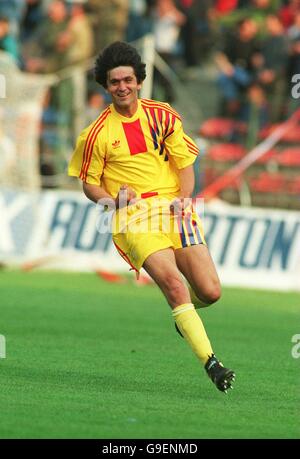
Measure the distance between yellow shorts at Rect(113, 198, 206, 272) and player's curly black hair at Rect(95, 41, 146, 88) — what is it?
955mm

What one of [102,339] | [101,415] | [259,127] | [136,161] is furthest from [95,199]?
[259,127]

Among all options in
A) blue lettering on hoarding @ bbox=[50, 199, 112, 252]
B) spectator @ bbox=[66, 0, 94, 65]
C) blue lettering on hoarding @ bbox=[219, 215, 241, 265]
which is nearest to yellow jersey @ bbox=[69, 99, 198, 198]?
blue lettering on hoarding @ bbox=[219, 215, 241, 265]

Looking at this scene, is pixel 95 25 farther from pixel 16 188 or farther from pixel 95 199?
pixel 95 199

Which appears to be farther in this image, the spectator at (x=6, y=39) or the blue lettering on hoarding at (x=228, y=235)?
the spectator at (x=6, y=39)

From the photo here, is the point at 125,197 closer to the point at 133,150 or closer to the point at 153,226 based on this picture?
the point at 153,226

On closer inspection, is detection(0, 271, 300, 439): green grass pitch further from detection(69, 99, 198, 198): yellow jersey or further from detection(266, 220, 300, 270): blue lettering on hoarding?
detection(69, 99, 198, 198): yellow jersey

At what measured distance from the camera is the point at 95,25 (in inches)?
901

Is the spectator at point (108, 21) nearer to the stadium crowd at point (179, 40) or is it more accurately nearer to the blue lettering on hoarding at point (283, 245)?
the stadium crowd at point (179, 40)

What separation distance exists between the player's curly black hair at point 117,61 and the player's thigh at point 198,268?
1325 mm

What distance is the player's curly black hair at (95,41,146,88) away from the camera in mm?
9961

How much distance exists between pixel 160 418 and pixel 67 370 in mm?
2248

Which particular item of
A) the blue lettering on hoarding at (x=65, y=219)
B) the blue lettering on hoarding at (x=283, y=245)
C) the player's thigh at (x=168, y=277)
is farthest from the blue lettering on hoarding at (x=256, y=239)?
the player's thigh at (x=168, y=277)

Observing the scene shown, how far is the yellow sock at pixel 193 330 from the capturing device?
940 cm

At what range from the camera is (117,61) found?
9953mm
